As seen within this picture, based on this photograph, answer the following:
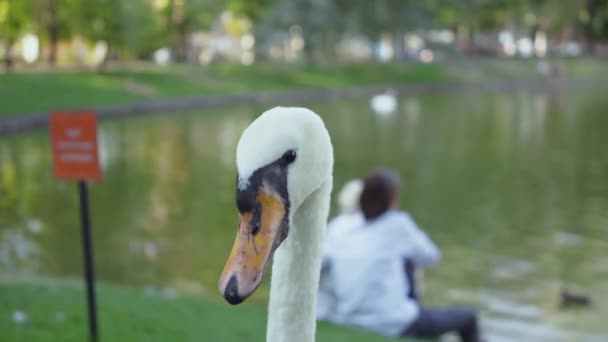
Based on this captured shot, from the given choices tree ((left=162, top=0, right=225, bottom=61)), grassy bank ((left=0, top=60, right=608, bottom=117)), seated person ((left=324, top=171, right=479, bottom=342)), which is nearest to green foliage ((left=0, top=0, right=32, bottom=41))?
grassy bank ((left=0, top=60, right=608, bottom=117))

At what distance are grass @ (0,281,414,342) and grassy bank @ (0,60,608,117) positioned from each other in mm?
19481

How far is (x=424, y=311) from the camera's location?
17.0ft

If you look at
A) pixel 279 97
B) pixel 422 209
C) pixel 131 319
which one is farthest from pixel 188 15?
pixel 131 319

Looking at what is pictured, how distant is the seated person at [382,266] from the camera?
5.08m

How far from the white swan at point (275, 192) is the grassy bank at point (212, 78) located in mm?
23617

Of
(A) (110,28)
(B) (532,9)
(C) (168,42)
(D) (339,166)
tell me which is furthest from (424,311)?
(B) (532,9)

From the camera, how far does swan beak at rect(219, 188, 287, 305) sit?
1882mm

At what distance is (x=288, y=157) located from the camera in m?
2.02

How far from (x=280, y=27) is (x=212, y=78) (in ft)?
20.8

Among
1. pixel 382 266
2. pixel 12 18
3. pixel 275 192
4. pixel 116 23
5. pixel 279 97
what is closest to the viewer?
pixel 275 192

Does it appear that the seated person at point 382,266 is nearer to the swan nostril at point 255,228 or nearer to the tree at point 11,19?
the swan nostril at point 255,228

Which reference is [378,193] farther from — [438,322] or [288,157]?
[288,157]

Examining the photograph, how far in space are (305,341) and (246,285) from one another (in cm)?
44

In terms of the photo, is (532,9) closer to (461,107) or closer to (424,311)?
(461,107)
